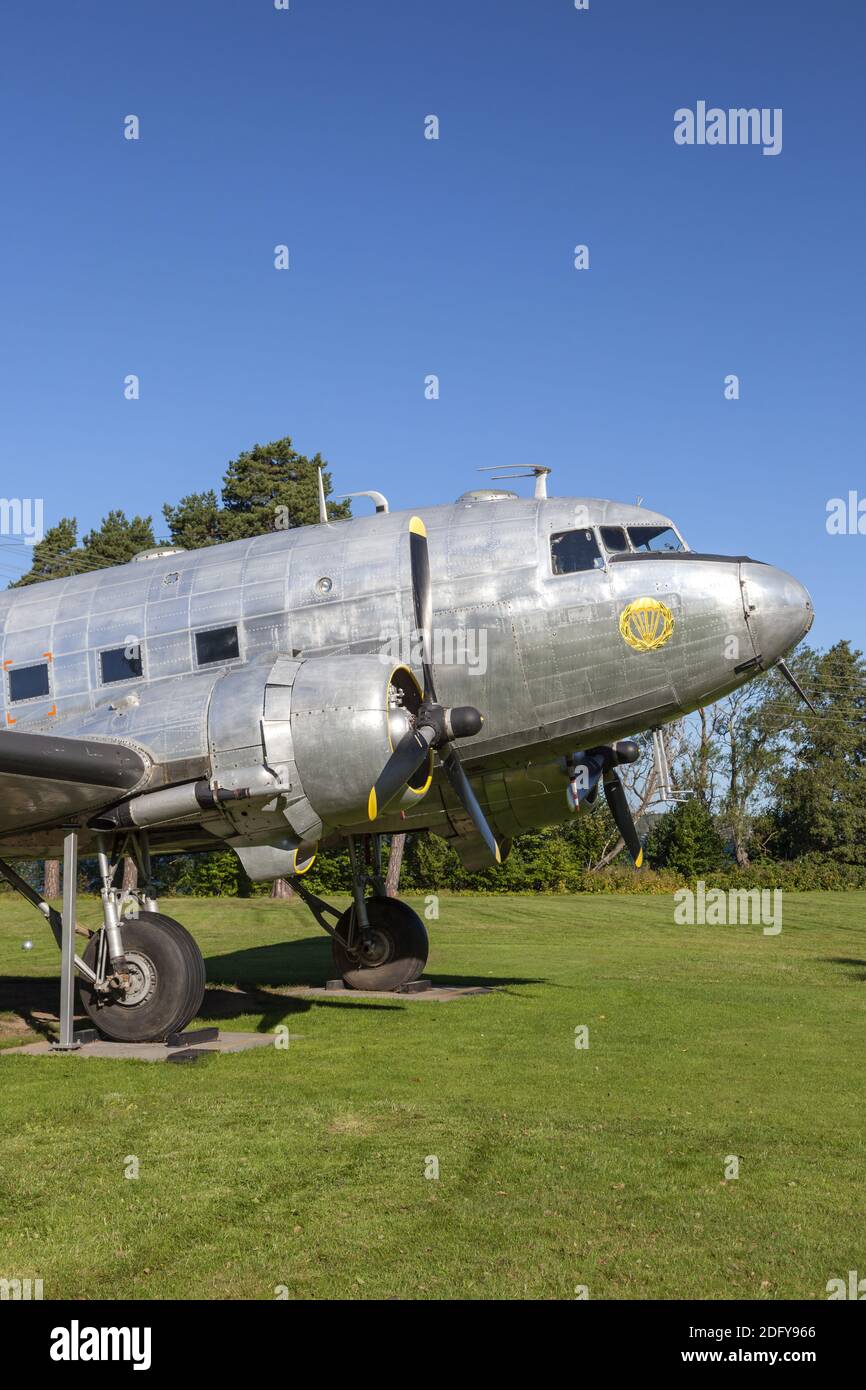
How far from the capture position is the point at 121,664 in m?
15.0

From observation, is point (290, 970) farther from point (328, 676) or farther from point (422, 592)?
point (328, 676)

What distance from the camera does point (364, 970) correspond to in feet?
63.0

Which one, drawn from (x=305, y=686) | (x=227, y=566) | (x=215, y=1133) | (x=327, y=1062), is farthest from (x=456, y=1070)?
(x=227, y=566)

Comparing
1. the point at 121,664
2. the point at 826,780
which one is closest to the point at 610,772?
the point at 121,664

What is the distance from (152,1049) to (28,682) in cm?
503

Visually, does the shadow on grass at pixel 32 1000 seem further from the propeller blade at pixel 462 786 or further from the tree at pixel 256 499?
the tree at pixel 256 499

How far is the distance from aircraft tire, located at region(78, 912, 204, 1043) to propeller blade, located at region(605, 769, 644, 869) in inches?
280

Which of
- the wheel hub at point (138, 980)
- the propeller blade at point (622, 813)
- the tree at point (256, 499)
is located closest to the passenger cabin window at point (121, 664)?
the wheel hub at point (138, 980)

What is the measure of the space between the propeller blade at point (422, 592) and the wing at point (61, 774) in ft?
11.0

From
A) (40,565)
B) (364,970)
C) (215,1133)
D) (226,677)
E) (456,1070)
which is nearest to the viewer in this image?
(215,1133)

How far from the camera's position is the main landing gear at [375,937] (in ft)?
62.1
